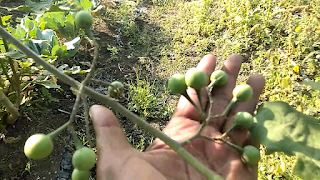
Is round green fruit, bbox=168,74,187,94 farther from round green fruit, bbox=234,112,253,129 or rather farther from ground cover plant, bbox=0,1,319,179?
ground cover plant, bbox=0,1,319,179

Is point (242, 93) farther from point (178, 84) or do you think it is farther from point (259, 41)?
point (259, 41)

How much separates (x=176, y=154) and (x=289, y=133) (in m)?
0.54

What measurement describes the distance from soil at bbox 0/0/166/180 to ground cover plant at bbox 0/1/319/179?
53cm

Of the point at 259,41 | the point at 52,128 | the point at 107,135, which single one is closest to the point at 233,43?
the point at 259,41

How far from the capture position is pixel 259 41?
3420mm

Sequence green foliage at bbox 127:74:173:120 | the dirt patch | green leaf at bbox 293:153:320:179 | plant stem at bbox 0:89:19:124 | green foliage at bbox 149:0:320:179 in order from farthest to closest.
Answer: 1. green foliage at bbox 127:74:173:120
2. green foliage at bbox 149:0:320:179
3. the dirt patch
4. plant stem at bbox 0:89:19:124
5. green leaf at bbox 293:153:320:179

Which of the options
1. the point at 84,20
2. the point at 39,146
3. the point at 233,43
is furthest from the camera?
the point at 233,43

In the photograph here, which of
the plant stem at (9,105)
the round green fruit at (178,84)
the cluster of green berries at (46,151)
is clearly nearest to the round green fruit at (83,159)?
the cluster of green berries at (46,151)

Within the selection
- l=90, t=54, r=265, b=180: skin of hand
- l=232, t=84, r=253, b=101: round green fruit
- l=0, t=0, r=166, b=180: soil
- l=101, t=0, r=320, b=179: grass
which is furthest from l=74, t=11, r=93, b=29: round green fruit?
l=101, t=0, r=320, b=179: grass

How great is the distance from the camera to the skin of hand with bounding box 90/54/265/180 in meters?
1.36

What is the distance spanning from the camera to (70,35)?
126 inches

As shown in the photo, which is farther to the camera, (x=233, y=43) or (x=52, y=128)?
(x=233, y=43)

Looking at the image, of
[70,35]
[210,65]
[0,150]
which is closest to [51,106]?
[0,150]

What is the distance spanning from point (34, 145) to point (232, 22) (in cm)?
299
